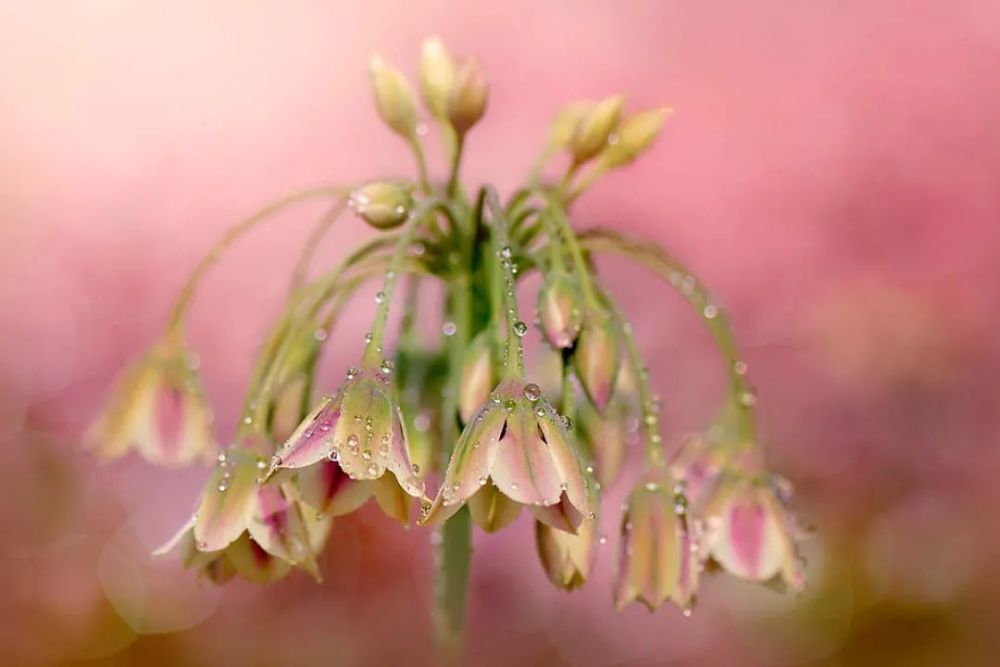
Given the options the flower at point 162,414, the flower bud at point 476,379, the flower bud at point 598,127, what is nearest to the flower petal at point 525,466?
the flower bud at point 476,379

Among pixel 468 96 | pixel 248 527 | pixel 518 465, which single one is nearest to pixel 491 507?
pixel 518 465

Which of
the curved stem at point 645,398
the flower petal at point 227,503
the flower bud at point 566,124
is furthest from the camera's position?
the flower bud at point 566,124

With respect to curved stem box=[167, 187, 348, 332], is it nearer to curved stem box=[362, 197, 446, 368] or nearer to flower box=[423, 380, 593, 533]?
curved stem box=[362, 197, 446, 368]

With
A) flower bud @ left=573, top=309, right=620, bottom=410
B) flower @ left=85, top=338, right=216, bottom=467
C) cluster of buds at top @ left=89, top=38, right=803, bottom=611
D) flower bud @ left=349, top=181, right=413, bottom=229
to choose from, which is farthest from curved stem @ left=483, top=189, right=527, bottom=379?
flower @ left=85, top=338, right=216, bottom=467

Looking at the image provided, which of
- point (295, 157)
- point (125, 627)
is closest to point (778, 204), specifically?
point (295, 157)

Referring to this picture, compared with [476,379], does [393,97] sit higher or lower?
higher

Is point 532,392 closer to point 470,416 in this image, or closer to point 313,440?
point 470,416

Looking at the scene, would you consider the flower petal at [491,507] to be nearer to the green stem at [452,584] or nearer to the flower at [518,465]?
the flower at [518,465]
